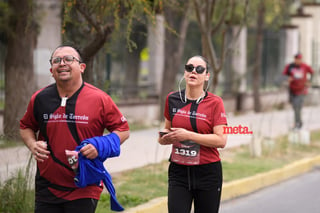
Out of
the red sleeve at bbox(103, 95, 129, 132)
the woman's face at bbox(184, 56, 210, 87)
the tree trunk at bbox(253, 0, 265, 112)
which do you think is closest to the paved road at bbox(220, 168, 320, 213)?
the woman's face at bbox(184, 56, 210, 87)

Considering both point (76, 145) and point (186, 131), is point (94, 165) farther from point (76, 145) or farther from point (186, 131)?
point (186, 131)

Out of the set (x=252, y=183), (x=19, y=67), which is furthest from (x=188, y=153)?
(x=19, y=67)

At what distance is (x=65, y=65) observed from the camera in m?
4.45

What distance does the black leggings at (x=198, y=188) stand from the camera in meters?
5.27

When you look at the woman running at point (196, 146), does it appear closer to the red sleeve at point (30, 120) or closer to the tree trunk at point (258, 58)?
the red sleeve at point (30, 120)

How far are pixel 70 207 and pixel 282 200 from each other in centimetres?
551

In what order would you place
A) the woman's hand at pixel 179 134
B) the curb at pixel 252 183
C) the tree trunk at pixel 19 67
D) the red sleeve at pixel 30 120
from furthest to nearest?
1. the tree trunk at pixel 19 67
2. the curb at pixel 252 183
3. the woman's hand at pixel 179 134
4. the red sleeve at pixel 30 120

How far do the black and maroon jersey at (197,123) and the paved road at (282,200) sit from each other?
3483mm

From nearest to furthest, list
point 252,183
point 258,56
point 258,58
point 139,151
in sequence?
1. point 252,183
2. point 139,151
3. point 258,58
4. point 258,56

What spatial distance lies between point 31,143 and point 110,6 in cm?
353

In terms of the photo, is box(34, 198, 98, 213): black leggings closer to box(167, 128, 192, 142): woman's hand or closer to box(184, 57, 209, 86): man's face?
box(167, 128, 192, 142): woman's hand

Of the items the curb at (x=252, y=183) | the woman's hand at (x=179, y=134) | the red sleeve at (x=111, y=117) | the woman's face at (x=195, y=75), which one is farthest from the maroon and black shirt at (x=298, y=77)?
the red sleeve at (x=111, y=117)

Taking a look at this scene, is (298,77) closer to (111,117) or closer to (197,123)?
(197,123)

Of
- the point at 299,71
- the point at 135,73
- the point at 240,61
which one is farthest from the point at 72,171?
the point at 240,61
